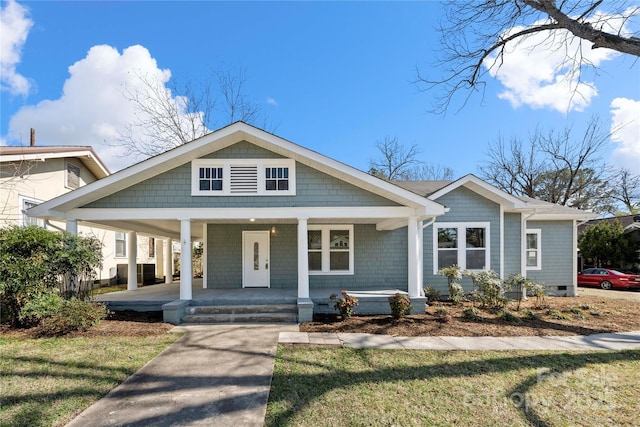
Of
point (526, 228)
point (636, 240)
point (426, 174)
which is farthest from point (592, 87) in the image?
point (426, 174)

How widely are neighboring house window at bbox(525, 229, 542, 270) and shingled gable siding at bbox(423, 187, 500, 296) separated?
2.46 metres

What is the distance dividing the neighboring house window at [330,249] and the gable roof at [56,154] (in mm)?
8782

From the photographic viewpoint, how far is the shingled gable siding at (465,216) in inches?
443

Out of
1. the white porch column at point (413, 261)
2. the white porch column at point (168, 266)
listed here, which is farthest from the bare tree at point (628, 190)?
the white porch column at point (168, 266)

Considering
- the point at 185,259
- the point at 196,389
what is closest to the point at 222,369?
the point at 196,389

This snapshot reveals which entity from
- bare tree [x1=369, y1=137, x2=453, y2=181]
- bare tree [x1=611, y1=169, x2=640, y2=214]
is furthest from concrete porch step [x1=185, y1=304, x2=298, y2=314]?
bare tree [x1=611, y1=169, x2=640, y2=214]

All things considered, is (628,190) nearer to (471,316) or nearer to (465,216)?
(465,216)

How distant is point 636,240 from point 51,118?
31.9 metres

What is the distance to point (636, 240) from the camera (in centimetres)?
2011

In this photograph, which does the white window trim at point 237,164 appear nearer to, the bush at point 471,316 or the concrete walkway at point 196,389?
the concrete walkway at point 196,389

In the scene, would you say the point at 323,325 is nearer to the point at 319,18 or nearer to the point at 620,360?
the point at 620,360

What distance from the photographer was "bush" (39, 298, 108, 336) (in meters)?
6.59

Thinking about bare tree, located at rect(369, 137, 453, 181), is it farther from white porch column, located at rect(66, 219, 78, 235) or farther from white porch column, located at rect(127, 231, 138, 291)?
white porch column, located at rect(66, 219, 78, 235)

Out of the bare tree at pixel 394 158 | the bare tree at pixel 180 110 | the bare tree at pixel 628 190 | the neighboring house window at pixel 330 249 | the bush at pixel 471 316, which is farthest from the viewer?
the bare tree at pixel 628 190
